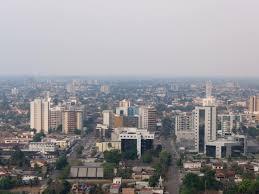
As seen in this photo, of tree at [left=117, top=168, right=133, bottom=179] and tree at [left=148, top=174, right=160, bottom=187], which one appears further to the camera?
tree at [left=117, top=168, right=133, bottom=179]

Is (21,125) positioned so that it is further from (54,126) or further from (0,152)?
(0,152)

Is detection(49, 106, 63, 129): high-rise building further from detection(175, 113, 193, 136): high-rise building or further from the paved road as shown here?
the paved road

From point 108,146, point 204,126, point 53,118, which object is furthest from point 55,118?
point 204,126

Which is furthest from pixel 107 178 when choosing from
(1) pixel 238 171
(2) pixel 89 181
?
(1) pixel 238 171

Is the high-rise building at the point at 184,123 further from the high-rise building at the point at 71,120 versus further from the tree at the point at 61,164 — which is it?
the tree at the point at 61,164

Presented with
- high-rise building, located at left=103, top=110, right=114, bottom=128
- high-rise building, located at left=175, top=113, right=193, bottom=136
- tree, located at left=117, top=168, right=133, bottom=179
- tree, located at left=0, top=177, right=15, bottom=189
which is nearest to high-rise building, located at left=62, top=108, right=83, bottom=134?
high-rise building, located at left=103, top=110, right=114, bottom=128

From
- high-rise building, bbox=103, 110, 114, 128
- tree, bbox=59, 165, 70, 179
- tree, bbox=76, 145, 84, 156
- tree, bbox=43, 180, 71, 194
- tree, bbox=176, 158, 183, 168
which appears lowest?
tree, bbox=76, 145, 84, 156

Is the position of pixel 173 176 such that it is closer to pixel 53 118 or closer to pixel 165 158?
pixel 165 158
